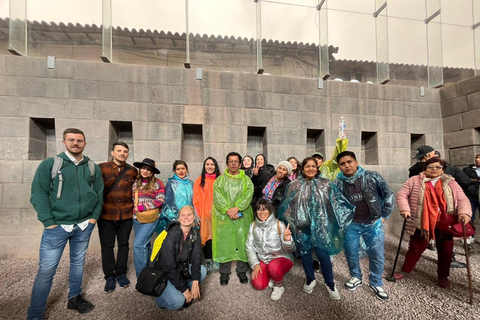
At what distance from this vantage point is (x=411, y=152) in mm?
5625

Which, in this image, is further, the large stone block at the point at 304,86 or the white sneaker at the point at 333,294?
the large stone block at the point at 304,86

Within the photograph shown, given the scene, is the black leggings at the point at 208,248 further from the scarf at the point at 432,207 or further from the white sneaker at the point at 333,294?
the scarf at the point at 432,207

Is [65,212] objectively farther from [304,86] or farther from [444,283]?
[304,86]

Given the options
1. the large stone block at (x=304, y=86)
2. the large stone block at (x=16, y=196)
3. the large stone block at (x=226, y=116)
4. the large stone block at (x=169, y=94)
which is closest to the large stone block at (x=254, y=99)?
the large stone block at (x=226, y=116)

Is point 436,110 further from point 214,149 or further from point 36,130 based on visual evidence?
point 36,130

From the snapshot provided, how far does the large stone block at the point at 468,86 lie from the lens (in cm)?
491

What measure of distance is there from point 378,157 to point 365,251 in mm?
3310

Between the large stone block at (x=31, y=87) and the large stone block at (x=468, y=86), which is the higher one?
the large stone block at (x=468, y=86)

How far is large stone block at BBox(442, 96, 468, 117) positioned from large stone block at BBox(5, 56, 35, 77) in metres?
9.59

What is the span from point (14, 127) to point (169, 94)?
2949 millimetres

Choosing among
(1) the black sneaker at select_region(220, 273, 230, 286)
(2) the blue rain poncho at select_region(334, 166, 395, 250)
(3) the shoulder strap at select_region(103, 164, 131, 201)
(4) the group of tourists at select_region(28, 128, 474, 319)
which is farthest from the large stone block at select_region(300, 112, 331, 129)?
(3) the shoulder strap at select_region(103, 164, 131, 201)

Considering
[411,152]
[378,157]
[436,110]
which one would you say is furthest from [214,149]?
[436,110]

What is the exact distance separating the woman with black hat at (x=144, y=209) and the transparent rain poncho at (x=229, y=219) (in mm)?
845

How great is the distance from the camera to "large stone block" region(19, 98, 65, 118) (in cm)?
400
